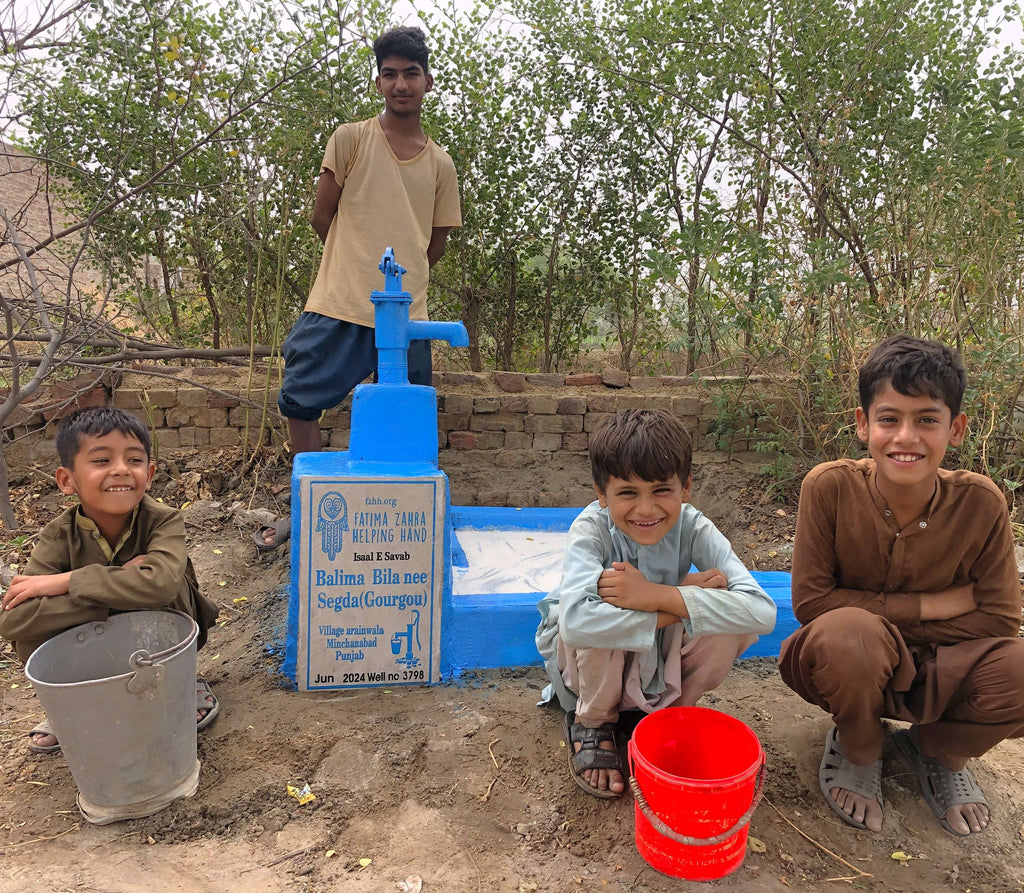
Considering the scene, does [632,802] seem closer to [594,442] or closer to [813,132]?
[594,442]

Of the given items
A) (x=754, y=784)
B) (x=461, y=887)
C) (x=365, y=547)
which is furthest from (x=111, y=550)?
(x=754, y=784)

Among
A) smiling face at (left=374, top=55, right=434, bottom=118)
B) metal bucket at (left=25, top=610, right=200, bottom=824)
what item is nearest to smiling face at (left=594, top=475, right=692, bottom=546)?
metal bucket at (left=25, top=610, right=200, bottom=824)

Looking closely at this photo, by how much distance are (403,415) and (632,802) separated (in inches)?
49.1

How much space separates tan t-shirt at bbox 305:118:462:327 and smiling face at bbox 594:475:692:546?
1631 mm

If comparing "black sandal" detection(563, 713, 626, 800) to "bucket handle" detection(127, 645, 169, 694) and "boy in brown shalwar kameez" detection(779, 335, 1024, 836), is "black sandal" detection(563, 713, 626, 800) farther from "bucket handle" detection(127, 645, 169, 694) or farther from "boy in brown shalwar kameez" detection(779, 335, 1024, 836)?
"bucket handle" detection(127, 645, 169, 694)

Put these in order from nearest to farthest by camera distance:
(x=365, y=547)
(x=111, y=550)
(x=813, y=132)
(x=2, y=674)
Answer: (x=111, y=550) → (x=365, y=547) → (x=2, y=674) → (x=813, y=132)

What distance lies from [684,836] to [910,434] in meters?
1.03

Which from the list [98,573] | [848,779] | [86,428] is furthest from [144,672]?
[848,779]

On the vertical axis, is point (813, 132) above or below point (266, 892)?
above

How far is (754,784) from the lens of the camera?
1514mm

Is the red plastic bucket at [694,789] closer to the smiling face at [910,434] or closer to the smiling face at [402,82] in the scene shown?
the smiling face at [910,434]

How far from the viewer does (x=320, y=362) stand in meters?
3.06

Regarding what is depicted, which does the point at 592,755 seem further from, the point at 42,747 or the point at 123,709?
the point at 42,747

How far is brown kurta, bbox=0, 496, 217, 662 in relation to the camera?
1.75 metres
